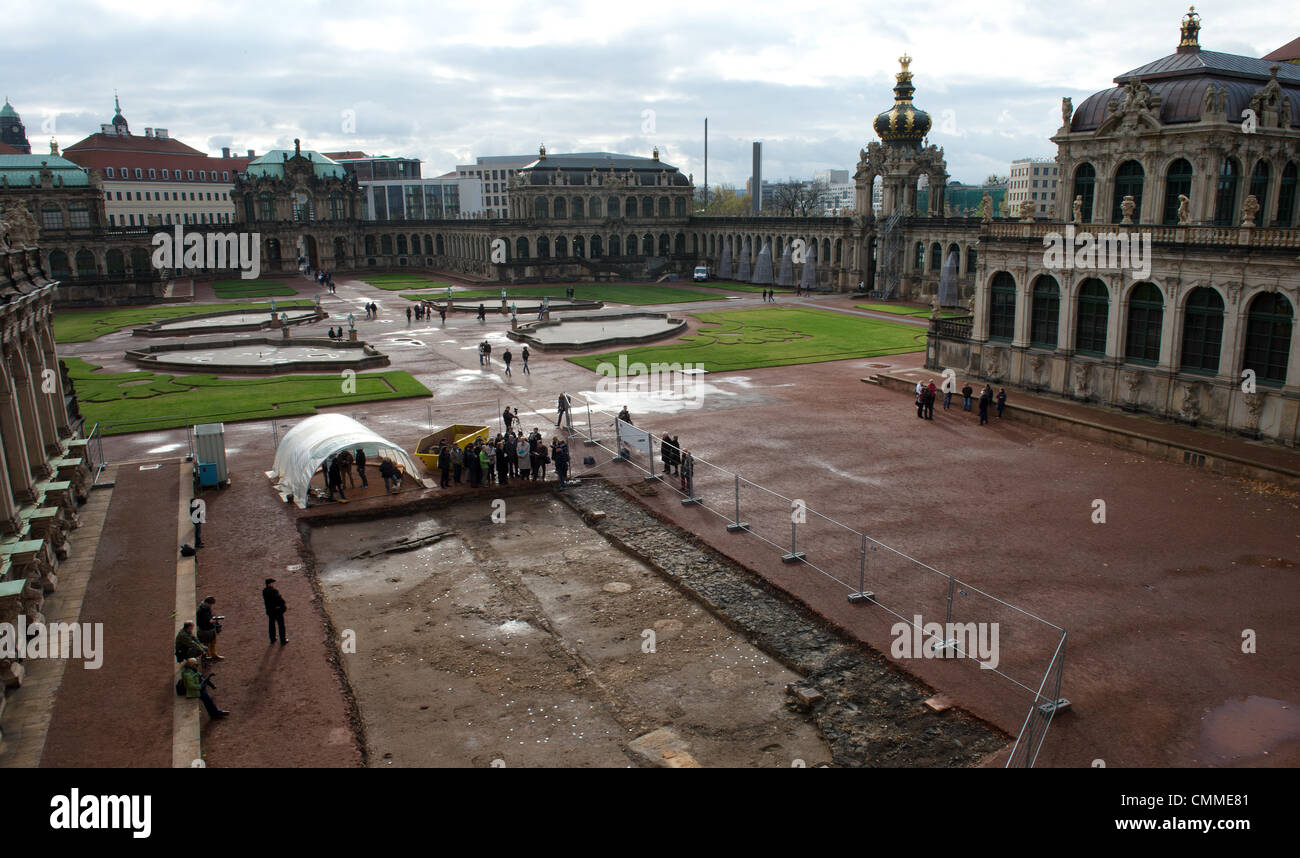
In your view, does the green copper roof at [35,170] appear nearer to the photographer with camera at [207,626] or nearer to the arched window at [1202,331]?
the photographer with camera at [207,626]

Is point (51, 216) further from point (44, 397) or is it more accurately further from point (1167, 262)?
point (1167, 262)

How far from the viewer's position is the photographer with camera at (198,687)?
16.3m

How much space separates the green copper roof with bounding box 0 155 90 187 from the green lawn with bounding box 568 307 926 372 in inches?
2800

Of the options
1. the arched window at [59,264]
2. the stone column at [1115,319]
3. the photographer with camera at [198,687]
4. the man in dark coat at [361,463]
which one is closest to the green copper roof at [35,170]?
the arched window at [59,264]

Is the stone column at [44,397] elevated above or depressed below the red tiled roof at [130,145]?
below

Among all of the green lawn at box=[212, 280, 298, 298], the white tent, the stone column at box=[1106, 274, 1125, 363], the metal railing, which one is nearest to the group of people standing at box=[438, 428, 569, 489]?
the white tent

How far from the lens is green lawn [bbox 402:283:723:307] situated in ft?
287

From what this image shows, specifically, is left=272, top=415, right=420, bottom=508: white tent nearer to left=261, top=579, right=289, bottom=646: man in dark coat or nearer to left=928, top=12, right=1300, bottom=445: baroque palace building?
left=261, top=579, right=289, bottom=646: man in dark coat

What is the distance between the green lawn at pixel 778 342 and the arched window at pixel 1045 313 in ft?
46.5

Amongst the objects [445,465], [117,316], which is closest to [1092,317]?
[445,465]

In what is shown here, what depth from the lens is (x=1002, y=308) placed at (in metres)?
43.5

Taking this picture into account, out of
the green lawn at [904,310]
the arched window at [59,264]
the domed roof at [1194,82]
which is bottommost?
the green lawn at [904,310]
